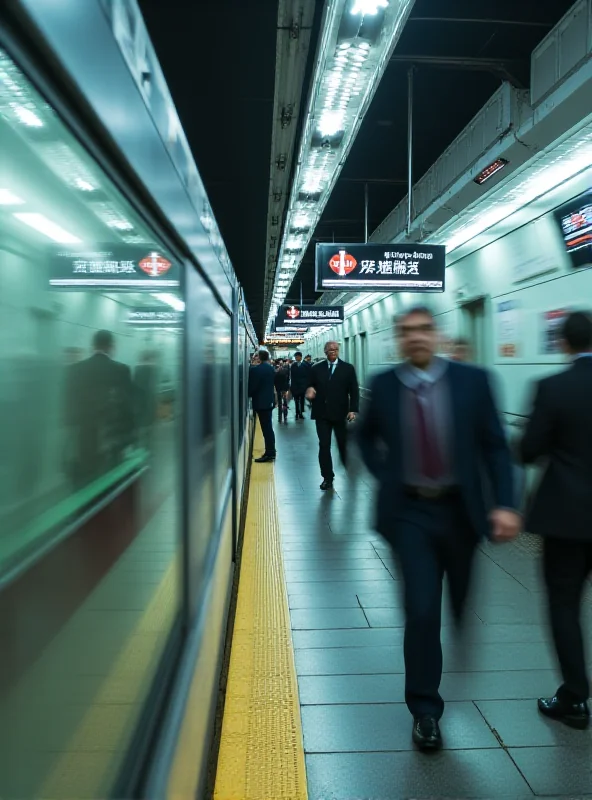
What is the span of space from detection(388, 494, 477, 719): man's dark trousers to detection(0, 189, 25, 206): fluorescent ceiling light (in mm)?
1830

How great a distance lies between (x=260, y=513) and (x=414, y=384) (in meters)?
4.24

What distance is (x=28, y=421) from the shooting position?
0.91m

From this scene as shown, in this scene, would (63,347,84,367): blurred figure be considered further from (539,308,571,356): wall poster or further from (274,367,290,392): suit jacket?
(274,367,290,392): suit jacket

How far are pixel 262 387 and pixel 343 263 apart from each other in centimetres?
216

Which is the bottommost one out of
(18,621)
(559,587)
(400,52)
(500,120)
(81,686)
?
(559,587)

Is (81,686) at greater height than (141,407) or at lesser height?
lesser

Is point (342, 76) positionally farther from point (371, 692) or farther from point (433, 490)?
point (371, 692)

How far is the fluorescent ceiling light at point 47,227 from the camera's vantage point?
883mm

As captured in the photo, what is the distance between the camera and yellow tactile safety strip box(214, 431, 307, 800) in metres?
2.17

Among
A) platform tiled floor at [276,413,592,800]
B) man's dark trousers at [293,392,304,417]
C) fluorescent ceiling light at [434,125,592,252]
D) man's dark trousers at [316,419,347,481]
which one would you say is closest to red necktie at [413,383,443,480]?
platform tiled floor at [276,413,592,800]

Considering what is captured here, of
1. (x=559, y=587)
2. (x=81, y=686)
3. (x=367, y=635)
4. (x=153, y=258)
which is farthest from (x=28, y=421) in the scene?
(x=367, y=635)

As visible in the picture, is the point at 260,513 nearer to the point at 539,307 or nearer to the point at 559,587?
the point at 539,307

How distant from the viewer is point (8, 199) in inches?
32.4

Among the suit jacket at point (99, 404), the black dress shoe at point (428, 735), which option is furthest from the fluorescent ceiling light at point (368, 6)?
the black dress shoe at point (428, 735)
